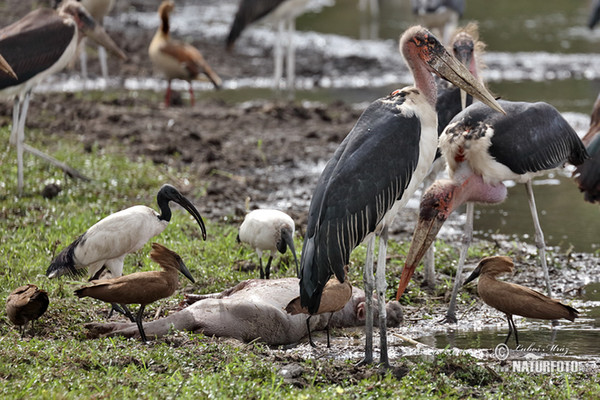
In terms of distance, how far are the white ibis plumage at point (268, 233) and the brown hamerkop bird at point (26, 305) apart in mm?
1604

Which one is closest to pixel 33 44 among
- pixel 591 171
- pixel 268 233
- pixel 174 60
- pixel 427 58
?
pixel 268 233

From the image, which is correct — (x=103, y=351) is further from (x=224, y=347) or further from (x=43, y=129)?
(x=43, y=129)

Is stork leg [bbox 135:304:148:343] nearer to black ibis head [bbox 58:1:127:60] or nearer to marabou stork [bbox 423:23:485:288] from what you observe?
marabou stork [bbox 423:23:485:288]

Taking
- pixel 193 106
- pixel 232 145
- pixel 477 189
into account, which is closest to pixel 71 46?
pixel 232 145

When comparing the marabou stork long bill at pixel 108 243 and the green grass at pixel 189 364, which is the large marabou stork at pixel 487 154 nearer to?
the green grass at pixel 189 364

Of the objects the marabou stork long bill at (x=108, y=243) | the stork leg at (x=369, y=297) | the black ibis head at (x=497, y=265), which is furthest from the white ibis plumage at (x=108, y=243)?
the black ibis head at (x=497, y=265)

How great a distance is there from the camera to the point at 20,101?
886 centimetres

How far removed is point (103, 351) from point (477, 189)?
8.78ft

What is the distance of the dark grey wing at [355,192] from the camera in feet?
16.2

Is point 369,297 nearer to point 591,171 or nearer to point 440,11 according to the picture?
point 591,171

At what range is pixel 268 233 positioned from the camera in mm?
6367

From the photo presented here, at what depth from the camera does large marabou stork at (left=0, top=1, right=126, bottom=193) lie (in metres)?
8.58

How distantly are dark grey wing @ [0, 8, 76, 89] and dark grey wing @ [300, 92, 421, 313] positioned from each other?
4.43m

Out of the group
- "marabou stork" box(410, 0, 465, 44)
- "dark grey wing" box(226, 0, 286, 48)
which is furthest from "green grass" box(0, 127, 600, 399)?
"marabou stork" box(410, 0, 465, 44)
